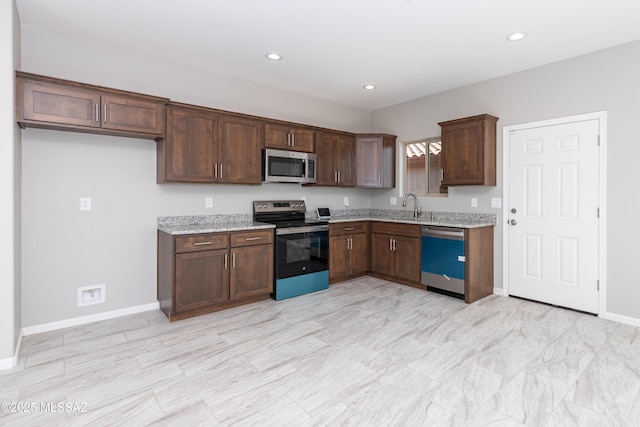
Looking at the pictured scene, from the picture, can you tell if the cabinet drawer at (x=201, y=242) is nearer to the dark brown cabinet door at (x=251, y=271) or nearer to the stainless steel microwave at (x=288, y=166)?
the dark brown cabinet door at (x=251, y=271)

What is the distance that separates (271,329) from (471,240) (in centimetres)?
246

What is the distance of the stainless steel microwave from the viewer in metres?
4.04

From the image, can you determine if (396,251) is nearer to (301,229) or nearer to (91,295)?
(301,229)

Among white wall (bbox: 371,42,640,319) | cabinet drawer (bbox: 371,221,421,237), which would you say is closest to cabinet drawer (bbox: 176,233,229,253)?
cabinet drawer (bbox: 371,221,421,237)

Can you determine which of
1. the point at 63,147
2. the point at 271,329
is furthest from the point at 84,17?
the point at 271,329

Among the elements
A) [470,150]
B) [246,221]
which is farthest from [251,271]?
[470,150]

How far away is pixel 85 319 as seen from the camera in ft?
10.4

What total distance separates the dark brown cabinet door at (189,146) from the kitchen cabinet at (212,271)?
671 mm

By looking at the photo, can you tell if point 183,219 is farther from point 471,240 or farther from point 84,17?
point 471,240

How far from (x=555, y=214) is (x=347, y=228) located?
2.47 meters

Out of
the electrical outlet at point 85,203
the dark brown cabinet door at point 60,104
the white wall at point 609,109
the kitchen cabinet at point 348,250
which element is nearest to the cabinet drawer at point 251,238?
the kitchen cabinet at point 348,250

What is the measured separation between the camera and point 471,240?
3795 millimetres

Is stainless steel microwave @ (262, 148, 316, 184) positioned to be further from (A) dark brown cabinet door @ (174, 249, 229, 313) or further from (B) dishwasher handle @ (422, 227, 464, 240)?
(B) dishwasher handle @ (422, 227, 464, 240)

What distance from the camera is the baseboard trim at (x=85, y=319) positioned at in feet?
9.60
